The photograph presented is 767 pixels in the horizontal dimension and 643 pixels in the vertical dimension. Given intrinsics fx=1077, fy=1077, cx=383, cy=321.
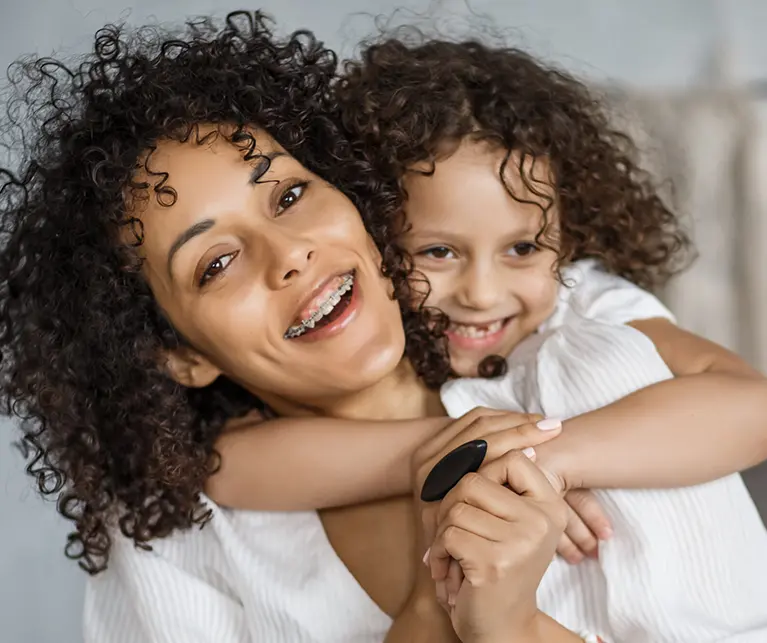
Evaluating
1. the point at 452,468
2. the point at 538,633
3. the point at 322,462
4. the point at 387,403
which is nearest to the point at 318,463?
the point at 322,462

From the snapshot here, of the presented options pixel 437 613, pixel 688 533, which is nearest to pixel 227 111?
pixel 437 613

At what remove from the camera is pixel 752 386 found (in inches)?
55.0

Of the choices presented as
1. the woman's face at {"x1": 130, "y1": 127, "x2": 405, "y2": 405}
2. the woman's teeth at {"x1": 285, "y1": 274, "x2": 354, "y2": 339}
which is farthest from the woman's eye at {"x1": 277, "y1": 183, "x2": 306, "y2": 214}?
the woman's teeth at {"x1": 285, "y1": 274, "x2": 354, "y2": 339}

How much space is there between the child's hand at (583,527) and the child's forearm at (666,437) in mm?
44

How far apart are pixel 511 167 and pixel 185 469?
0.62 metres

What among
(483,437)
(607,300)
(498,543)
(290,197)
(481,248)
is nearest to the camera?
(498,543)

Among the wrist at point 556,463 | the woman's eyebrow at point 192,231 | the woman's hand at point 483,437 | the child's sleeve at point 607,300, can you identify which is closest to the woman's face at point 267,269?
the woman's eyebrow at point 192,231

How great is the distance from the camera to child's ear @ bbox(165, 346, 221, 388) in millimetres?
1519

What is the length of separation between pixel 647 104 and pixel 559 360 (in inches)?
25.9

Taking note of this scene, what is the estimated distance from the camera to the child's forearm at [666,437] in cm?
132

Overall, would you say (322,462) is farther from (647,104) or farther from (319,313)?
(647,104)

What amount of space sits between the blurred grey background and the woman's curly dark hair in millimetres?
190

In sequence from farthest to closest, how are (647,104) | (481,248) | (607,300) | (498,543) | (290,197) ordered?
(647,104) → (607,300) → (481,248) → (290,197) → (498,543)

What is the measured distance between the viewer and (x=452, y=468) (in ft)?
4.06
